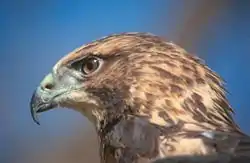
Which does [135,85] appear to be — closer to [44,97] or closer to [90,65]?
[90,65]

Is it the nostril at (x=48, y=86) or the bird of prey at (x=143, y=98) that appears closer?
the bird of prey at (x=143, y=98)

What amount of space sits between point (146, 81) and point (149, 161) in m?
0.51

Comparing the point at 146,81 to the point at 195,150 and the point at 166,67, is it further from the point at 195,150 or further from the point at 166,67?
the point at 195,150

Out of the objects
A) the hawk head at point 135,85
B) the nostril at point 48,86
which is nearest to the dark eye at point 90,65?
the hawk head at point 135,85

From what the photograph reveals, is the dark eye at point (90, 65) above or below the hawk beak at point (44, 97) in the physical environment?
above

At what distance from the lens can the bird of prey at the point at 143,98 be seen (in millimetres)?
3807

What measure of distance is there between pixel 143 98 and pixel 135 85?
95 mm

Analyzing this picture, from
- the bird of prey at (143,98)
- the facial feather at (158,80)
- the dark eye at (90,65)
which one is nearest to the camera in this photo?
the bird of prey at (143,98)

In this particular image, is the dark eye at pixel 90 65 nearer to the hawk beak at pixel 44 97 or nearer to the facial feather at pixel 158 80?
the facial feather at pixel 158 80

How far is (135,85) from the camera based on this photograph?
4.17 metres

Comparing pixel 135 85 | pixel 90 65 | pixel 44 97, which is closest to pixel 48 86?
pixel 44 97

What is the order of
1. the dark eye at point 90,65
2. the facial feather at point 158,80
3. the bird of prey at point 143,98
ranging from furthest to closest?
the dark eye at point 90,65, the facial feather at point 158,80, the bird of prey at point 143,98

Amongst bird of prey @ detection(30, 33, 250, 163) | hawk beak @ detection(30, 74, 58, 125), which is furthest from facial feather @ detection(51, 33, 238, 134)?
hawk beak @ detection(30, 74, 58, 125)

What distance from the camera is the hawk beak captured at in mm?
4328
